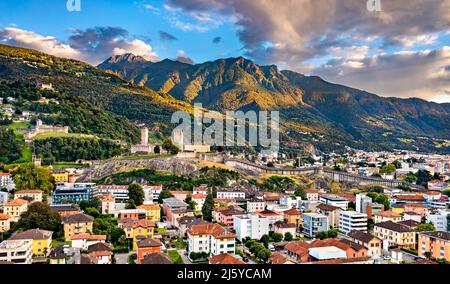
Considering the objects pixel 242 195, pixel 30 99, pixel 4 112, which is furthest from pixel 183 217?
pixel 30 99

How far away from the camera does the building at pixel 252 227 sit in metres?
14.5

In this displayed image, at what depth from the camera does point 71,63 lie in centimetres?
5738

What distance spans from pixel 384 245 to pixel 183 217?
7202 millimetres

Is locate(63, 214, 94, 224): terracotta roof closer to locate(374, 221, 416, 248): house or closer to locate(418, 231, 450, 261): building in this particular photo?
locate(374, 221, 416, 248): house

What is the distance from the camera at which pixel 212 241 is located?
1226 cm

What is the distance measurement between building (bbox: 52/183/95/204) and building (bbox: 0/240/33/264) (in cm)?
740

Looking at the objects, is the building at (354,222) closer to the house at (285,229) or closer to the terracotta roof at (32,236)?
the house at (285,229)

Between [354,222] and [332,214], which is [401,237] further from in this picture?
[332,214]

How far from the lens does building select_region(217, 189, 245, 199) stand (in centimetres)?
2158

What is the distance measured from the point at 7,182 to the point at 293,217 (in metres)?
14.3

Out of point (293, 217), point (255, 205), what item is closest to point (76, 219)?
point (255, 205)

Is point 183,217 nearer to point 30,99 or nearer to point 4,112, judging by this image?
point 4,112

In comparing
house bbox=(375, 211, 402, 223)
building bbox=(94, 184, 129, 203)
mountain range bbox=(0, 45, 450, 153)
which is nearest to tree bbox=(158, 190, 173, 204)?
building bbox=(94, 184, 129, 203)
